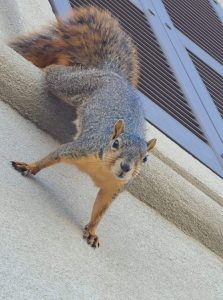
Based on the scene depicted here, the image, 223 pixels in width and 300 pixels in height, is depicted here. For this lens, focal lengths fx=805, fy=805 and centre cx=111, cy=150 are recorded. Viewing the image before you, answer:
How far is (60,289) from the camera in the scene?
1.95m

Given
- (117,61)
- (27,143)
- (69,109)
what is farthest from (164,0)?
(27,143)

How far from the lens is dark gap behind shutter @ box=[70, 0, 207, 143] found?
3.40 m

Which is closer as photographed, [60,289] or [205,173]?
[60,289]

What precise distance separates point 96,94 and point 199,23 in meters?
1.68

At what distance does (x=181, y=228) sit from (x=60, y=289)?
3.21 ft

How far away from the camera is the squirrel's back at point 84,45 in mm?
3043

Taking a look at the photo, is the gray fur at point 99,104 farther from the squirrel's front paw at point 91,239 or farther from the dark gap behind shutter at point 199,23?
the dark gap behind shutter at point 199,23

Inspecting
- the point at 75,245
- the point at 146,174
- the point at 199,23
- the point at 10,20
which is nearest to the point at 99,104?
the point at 146,174

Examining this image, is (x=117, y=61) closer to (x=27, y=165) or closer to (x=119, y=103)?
(x=119, y=103)

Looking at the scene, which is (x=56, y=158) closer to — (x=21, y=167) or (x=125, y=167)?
(x=21, y=167)

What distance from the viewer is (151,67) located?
11.8 feet

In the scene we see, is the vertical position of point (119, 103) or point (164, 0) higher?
point (119, 103)

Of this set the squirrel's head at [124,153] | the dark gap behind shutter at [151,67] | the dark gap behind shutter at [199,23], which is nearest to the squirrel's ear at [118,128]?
the squirrel's head at [124,153]

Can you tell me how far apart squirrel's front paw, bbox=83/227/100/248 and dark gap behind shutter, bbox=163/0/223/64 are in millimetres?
1872
